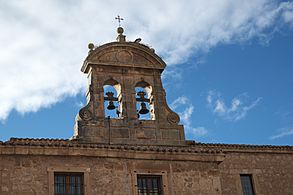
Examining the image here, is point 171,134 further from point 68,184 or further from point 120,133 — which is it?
point 68,184

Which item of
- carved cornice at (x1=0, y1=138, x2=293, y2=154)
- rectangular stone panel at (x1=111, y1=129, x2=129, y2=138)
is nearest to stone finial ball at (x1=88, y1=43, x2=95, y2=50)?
rectangular stone panel at (x1=111, y1=129, x2=129, y2=138)

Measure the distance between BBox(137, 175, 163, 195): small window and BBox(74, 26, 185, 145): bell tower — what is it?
5.64 feet

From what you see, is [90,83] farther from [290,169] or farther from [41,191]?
[290,169]

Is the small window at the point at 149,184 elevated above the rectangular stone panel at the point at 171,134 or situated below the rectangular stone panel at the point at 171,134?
below

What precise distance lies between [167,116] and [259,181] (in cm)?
Result: 393

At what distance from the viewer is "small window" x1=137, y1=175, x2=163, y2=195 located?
16469mm

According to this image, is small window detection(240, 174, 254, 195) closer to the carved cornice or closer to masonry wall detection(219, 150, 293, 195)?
masonry wall detection(219, 150, 293, 195)

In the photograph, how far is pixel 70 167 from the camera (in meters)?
15.9

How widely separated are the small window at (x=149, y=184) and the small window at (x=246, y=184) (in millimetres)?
3932

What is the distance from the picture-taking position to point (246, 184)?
63.6 ft

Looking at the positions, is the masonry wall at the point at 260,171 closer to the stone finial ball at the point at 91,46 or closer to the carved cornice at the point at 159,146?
the carved cornice at the point at 159,146

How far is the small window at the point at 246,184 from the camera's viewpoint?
19250 mm

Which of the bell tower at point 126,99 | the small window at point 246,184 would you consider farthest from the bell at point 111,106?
the small window at point 246,184

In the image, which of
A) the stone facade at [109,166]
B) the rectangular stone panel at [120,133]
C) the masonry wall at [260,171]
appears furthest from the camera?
the masonry wall at [260,171]
